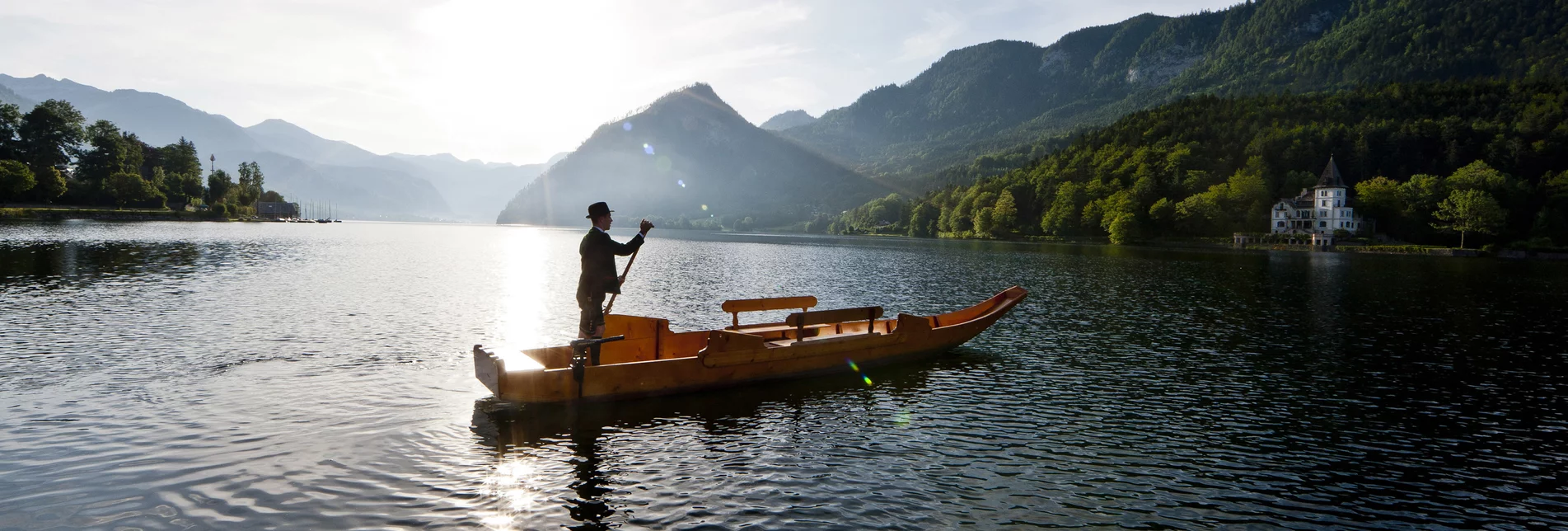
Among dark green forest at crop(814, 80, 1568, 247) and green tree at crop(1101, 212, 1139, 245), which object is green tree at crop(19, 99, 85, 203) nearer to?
dark green forest at crop(814, 80, 1568, 247)

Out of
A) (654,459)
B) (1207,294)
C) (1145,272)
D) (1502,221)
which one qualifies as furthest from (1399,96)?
(654,459)

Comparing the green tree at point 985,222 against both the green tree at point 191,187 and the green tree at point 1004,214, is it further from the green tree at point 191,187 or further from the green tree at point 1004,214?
the green tree at point 191,187

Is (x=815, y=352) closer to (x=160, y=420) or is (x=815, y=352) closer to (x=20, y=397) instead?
(x=160, y=420)

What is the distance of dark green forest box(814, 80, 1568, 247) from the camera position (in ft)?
399

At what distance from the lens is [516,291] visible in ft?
148

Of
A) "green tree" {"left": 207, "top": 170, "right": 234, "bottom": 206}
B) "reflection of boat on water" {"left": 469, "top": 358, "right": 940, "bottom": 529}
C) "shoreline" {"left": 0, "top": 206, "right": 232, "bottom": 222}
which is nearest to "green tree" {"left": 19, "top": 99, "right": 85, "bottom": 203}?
"shoreline" {"left": 0, "top": 206, "right": 232, "bottom": 222}

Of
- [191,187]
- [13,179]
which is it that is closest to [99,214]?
[13,179]

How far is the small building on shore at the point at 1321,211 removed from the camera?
136 m

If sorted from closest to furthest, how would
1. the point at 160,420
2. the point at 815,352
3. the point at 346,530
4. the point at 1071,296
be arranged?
the point at 346,530, the point at 160,420, the point at 815,352, the point at 1071,296

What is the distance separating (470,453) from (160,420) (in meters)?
6.96

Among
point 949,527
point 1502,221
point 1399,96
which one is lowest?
point 949,527

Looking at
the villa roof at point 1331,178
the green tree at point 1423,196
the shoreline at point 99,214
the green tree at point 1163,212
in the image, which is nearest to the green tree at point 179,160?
the shoreline at point 99,214

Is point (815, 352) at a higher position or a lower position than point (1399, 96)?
lower

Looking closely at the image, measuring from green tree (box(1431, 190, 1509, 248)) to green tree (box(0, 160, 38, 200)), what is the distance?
782 feet
